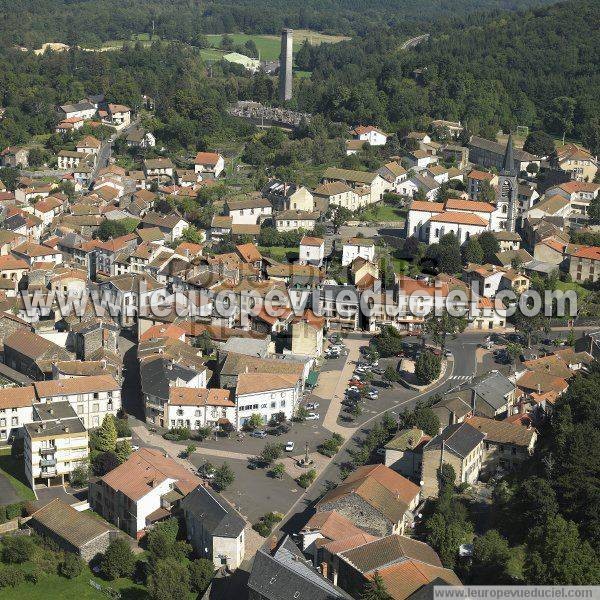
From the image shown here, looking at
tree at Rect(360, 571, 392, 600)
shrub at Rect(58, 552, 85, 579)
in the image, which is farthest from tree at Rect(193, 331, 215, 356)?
tree at Rect(360, 571, 392, 600)

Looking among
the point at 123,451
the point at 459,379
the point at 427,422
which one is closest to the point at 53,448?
the point at 123,451

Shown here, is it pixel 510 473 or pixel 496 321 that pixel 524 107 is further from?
pixel 510 473

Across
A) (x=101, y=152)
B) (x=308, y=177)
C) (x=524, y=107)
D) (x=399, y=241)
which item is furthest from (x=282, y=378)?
(x=524, y=107)

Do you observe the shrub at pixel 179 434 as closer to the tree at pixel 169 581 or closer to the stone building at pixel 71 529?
the stone building at pixel 71 529

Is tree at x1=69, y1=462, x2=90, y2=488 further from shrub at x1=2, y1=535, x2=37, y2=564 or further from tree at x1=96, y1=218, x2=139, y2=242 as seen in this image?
tree at x1=96, y1=218, x2=139, y2=242

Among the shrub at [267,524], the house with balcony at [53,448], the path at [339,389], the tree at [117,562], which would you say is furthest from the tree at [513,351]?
the tree at [117,562]

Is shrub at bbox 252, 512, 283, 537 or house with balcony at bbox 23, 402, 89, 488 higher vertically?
house with balcony at bbox 23, 402, 89, 488

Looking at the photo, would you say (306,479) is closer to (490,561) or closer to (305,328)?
(490,561)
